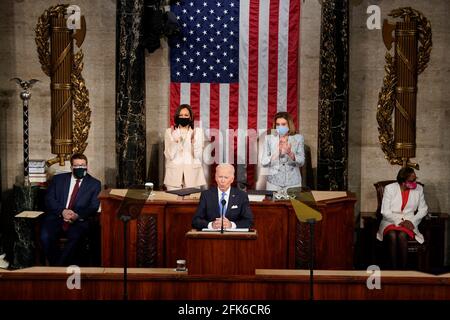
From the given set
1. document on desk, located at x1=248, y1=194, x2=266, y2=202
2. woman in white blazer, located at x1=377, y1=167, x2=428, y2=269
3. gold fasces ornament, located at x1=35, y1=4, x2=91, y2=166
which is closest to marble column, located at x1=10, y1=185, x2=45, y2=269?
gold fasces ornament, located at x1=35, y1=4, x2=91, y2=166

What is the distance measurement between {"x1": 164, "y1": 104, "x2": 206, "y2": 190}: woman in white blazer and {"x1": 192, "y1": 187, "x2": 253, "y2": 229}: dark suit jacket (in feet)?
8.15

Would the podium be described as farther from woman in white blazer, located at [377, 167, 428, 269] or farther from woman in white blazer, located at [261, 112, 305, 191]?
woman in white blazer, located at [377, 167, 428, 269]

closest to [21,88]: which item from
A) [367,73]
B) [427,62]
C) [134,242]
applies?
[134,242]

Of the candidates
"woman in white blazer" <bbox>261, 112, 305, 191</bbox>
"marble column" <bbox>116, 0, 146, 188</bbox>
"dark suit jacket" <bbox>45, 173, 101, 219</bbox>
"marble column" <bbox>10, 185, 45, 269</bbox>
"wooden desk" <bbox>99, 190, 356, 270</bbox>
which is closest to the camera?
"wooden desk" <bbox>99, 190, 356, 270</bbox>

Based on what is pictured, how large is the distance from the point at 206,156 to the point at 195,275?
495 cm

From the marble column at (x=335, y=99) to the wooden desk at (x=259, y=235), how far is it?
1726mm

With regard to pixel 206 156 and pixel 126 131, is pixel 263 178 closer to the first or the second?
pixel 206 156

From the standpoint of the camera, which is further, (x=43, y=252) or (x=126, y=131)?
(x=126, y=131)

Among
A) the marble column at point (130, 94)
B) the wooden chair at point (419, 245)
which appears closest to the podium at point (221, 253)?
the wooden chair at point (419, 245)

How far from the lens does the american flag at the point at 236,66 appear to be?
44.1 feet

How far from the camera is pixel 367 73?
13.6m

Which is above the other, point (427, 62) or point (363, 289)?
point (427, 62)

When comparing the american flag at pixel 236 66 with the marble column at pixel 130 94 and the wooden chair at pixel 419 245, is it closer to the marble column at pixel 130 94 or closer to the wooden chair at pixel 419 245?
the marble column at pixel 130 94

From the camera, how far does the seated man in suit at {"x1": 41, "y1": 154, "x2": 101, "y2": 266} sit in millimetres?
11492
